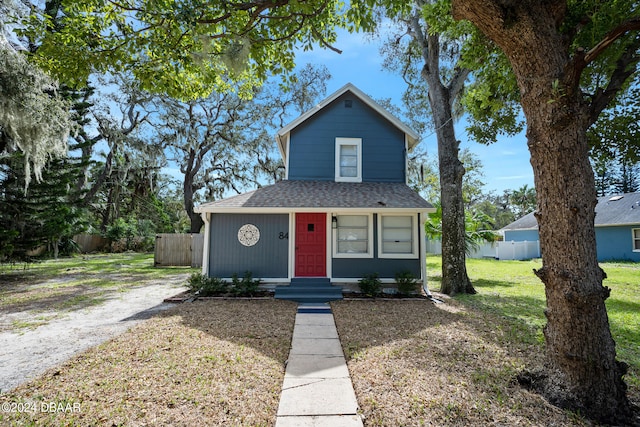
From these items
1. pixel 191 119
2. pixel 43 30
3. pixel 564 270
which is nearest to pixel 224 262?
pixel 43 30

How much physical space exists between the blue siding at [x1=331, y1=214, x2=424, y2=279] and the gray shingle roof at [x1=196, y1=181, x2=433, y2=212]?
1.52 m

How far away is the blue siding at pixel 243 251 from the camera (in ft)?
28.8

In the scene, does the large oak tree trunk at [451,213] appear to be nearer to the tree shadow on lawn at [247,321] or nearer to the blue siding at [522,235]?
the tree shadow on lawn at [247,321]

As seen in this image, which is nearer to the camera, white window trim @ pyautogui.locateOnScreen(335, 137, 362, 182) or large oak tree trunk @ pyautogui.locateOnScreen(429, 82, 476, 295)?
large oak tree trunk @ pyautogui.locateOnScreen(429, 82, 476, 295)

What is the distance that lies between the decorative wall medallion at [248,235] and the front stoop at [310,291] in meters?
1.58

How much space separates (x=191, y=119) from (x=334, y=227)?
1307 centimetres

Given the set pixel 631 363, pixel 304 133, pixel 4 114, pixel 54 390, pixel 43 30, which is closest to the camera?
pixel 54 390

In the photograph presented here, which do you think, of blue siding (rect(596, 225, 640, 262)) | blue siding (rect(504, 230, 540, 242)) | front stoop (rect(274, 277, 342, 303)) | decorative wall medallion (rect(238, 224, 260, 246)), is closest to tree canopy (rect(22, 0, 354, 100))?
decorative wall medallion (rect(238, 224, 260, 246))

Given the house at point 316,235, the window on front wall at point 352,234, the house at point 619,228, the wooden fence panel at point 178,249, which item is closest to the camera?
the house at point 316,235

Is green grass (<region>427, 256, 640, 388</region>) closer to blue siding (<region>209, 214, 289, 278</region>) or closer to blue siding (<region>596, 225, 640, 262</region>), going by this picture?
blue siding (<region>209, 214, 289, 278</region>)

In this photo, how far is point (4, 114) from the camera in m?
8.11

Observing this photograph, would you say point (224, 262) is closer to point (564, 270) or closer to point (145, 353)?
point (145, 353)

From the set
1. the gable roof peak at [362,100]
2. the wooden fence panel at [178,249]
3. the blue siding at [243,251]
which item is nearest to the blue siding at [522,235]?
the gable roof peak at [362,100]

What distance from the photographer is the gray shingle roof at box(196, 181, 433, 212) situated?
847 centimetres
